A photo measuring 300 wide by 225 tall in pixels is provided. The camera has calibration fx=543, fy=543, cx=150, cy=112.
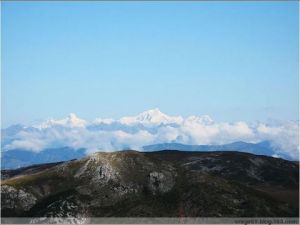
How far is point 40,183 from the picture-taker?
174250mm

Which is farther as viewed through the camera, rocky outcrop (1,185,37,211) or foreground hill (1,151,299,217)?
rocky outcrop (1,185,37,211)

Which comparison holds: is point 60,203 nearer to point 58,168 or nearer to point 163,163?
point 58,168

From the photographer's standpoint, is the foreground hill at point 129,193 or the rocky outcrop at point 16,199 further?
the rocky outcrop at point 16,199

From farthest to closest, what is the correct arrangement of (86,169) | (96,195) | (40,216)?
(86,169)
(96,195)
(40,216)

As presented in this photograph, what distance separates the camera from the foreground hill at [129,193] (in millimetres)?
157375

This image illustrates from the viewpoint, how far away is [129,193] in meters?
167

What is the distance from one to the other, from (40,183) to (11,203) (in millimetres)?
12819

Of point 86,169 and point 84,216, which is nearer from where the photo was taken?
point 84,216

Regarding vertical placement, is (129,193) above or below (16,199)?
above

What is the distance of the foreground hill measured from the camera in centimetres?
15738

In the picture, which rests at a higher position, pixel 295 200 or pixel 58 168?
pixel 58 168

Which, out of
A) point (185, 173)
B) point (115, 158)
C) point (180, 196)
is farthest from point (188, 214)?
point (115, 158)

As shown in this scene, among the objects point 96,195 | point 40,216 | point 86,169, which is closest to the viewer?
point 40,216

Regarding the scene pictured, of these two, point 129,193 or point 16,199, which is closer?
point 16,199
